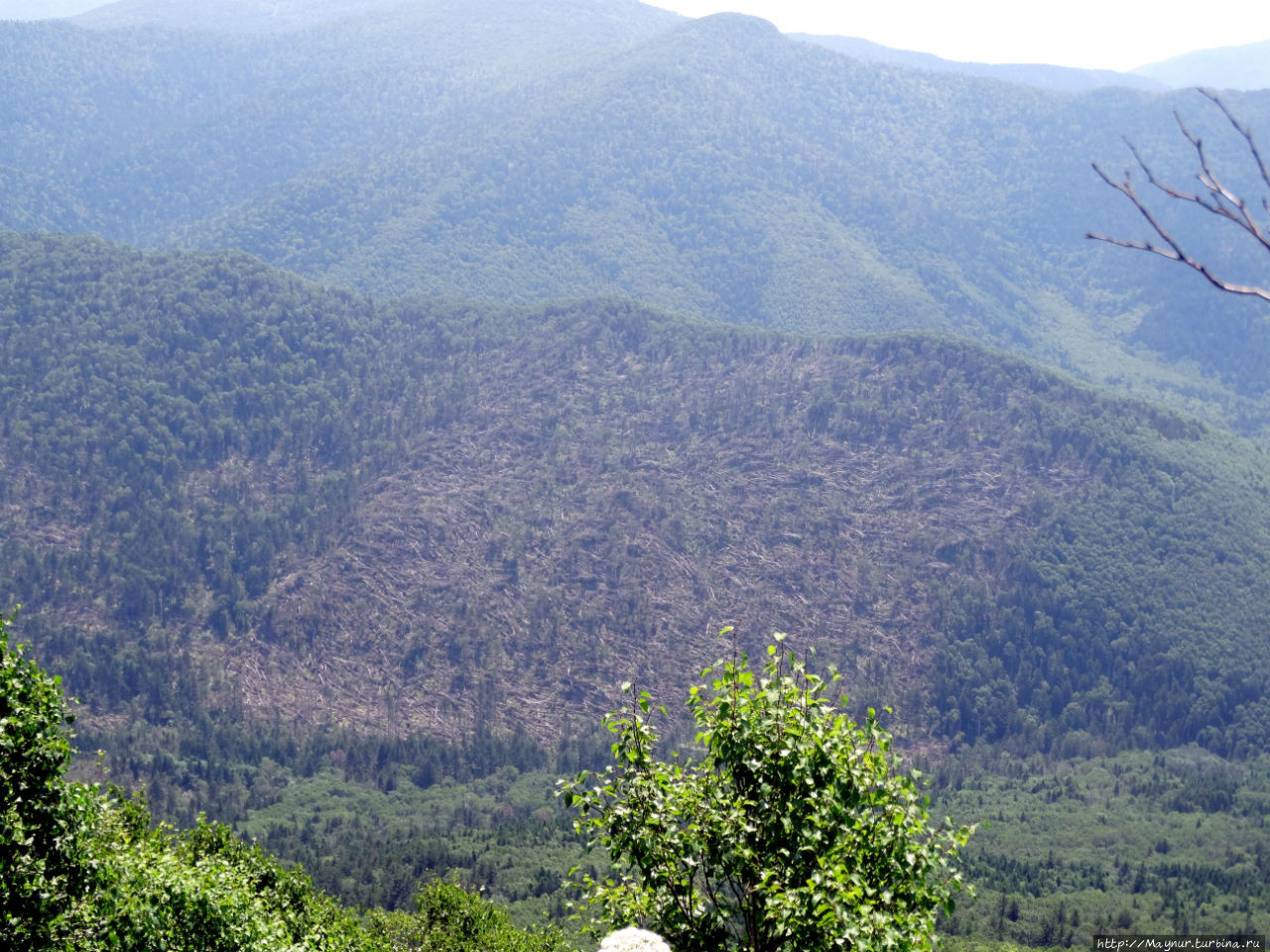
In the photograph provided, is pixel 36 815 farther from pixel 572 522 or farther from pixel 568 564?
pixel 572 522

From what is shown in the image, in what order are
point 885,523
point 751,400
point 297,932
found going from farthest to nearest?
point 751,400
point 885,523
point 297,932

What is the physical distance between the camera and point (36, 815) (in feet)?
81.0

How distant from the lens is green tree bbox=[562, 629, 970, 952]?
814 inches

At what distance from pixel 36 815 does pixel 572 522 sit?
148 m

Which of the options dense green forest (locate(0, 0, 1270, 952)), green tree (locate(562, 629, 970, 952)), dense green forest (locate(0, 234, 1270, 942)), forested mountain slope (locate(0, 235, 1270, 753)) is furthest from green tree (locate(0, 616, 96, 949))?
forested mountain slope (locate(0, 235, 1270, 753))

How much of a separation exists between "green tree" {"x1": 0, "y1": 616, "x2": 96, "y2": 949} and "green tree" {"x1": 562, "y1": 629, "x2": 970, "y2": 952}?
10393 mm

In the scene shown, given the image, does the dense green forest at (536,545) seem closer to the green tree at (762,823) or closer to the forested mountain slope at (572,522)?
the forested mountain slope at (572,522)

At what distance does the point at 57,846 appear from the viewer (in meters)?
25.0

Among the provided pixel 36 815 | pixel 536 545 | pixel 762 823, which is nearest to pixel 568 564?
pixel 536 545

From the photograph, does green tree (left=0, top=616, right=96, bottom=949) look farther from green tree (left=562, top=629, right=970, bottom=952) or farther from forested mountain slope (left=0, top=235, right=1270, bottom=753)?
forested mountain slope (left=0, top=235, right=1270, bottom=753)

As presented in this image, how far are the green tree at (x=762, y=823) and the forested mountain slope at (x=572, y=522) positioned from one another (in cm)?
12976

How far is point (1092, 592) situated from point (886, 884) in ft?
497

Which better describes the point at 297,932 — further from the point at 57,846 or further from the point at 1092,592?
the point at 1092,592

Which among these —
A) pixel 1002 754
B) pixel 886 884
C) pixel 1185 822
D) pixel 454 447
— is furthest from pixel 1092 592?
pixel 886 884
